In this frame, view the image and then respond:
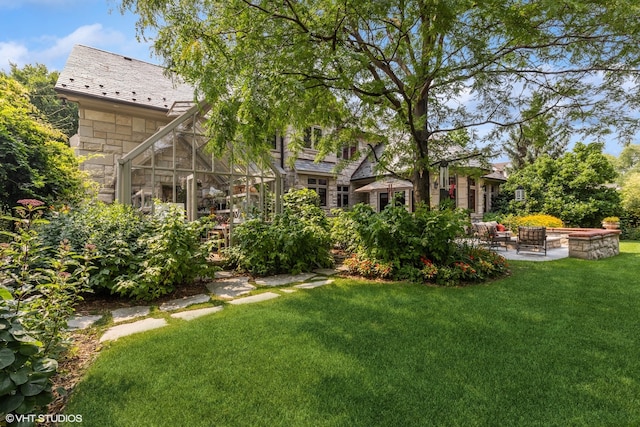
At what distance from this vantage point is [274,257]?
6.18 metres

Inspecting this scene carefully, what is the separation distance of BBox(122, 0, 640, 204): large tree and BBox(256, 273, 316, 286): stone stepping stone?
243 cm

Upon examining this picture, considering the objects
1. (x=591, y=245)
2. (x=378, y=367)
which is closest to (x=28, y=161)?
(x=378, y=367)

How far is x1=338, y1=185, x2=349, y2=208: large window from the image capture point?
17266 mm

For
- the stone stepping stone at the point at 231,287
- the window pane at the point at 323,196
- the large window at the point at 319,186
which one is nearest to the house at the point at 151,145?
the stone stepping stone at the point at 231,287

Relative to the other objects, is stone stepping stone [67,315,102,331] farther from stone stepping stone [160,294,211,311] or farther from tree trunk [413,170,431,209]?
tree trunk [413,170,431,209]

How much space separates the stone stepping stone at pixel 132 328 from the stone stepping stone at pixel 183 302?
0.46 metres

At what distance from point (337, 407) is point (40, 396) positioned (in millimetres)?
1786

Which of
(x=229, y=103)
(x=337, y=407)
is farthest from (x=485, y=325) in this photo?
(x=229, y=103)

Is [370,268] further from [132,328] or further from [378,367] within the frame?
[132,328]

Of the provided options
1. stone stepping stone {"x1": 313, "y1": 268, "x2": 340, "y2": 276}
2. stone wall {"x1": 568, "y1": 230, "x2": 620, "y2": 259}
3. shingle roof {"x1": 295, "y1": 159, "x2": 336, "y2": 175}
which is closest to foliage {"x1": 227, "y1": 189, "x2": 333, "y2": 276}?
stone stepping stone {"x1": 313, "y1": 268, "x2": 340, "y2": 276}

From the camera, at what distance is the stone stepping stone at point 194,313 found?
3.90 meters

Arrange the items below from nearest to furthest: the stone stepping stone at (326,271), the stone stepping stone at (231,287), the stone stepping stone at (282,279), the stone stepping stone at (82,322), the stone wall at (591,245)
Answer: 1. the stone stepping stone at (82,322)
2. the stone stepping stone at (231,287)
3. the stone stepping stone at (282,279)
4. the stone stepping stone at (326,271)
5. the stone wall at (591,245)

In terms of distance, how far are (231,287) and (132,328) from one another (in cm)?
191

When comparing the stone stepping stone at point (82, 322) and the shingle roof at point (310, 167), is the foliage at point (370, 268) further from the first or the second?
the shingle roof at point (310, 167)
